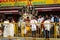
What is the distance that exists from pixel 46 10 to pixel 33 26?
135 inches

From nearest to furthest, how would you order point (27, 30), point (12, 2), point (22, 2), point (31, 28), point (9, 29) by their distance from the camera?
point (9, 29), point (27, 30), point (31, 28), point (22, 2), point (12, 2)

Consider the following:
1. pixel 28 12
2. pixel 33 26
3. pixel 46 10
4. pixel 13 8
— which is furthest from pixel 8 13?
pixel 33 26

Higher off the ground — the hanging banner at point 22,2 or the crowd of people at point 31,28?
the hanging banner at point 22,2

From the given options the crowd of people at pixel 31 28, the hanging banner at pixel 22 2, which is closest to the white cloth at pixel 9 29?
the crowd of people at pixel 31 28

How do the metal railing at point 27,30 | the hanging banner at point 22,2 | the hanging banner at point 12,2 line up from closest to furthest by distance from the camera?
the metal railing at point 27,30 → the hanging banner at point 22,2 → the hanging banner at point 12,2

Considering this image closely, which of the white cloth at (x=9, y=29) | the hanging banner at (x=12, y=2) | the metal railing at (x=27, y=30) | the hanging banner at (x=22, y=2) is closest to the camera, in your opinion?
the metal railing at (x=27, y=30)

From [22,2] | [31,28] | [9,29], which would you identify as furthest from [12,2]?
[9,29]

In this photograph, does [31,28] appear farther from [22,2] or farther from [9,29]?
[22,2]

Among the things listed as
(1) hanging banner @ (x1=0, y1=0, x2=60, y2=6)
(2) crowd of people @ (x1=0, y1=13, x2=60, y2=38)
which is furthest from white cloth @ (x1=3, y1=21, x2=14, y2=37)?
(1) hanging banner @ (x1=0, y1=0, x2=60, y2=6)

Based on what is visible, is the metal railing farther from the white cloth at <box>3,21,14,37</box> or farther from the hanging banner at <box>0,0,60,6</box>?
the hanging banner at <box>0,0,60,6</box>

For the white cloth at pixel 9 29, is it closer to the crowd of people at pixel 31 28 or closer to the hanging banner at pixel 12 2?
the crowd of people at pixel 31 28

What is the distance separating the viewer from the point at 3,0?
12180mm

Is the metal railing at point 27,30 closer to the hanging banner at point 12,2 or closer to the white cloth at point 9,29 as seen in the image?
the white cloth at point 9,29

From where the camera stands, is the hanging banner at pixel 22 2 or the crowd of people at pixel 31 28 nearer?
the crowd of people at pixel 31 28
